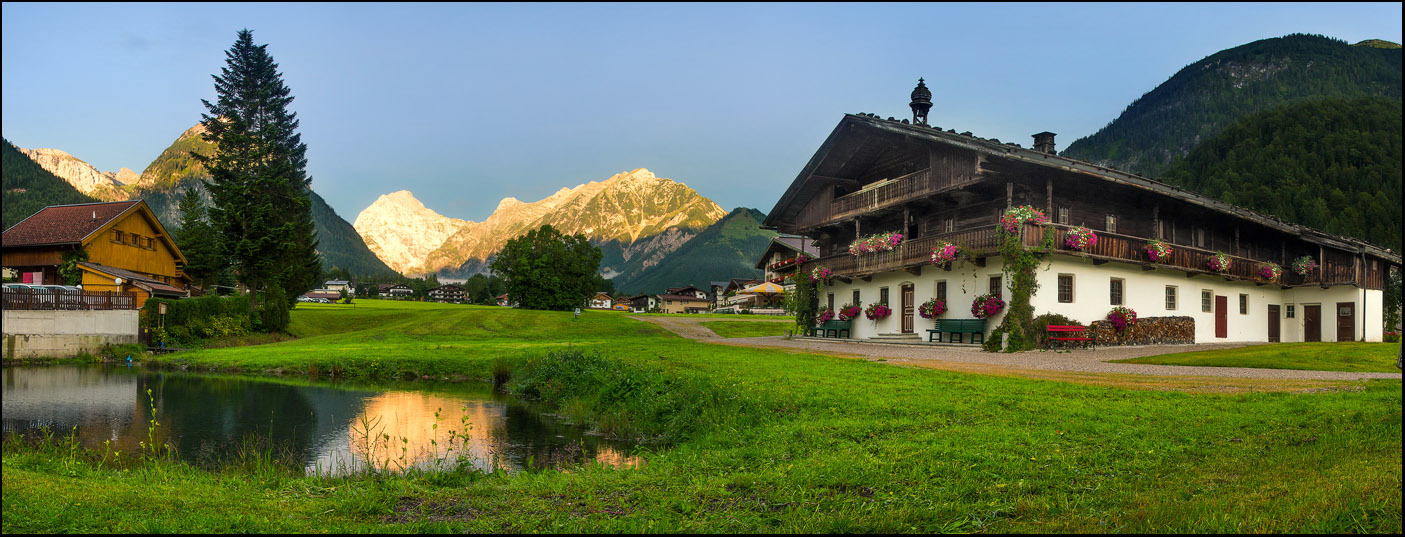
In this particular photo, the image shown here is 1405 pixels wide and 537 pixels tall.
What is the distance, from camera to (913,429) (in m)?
9.91

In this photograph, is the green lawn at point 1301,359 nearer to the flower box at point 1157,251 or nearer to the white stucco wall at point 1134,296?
the white stucco wall at point 1134,296

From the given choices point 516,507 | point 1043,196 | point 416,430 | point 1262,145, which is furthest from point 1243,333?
point 1262,145

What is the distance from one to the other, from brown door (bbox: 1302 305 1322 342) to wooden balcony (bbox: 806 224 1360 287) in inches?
52.5

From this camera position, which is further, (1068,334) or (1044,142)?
(1044,142)

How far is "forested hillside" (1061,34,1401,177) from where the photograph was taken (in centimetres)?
13750

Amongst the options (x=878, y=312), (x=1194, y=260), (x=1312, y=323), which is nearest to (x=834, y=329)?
(x=878, y=312)

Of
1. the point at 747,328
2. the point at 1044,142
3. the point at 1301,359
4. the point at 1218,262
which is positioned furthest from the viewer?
the point at 747,328

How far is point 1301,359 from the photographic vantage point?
19.5 m

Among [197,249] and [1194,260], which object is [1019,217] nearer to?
[1194,260]

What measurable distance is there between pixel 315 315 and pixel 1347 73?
17732 centimetres

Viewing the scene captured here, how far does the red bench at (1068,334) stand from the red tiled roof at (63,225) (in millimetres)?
48359

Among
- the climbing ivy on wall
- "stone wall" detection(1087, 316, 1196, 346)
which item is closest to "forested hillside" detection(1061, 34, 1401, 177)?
"stone wall" detection(1087, 316, 1196, 346)

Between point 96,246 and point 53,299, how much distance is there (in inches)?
512

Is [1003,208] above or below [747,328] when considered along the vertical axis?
above
